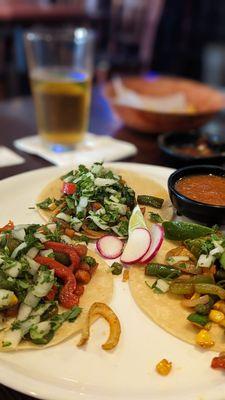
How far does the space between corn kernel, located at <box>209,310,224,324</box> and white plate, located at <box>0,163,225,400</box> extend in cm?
15

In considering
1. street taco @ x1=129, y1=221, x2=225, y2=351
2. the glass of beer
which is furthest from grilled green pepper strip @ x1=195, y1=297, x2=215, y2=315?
the glass of beer

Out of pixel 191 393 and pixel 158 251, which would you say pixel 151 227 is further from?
pixel 191 393

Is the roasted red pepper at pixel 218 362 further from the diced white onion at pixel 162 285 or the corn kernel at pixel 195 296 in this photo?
the diced white onion at pixel 162 285

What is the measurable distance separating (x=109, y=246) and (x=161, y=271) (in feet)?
0.99

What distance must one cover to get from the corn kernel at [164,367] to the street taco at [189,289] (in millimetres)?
145

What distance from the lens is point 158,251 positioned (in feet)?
6.50

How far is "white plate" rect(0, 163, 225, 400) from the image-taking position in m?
1.26

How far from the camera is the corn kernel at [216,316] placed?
1.57 metres

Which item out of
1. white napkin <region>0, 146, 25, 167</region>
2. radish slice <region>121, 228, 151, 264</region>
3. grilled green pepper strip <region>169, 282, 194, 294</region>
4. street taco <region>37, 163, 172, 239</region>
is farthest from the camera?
white napkin <region>0, 146, 25, 167</region>

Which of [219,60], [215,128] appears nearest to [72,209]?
[215,128]

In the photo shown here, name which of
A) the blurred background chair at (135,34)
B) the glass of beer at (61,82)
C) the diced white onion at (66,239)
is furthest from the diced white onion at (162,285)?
the blurred background chair at (135,34)

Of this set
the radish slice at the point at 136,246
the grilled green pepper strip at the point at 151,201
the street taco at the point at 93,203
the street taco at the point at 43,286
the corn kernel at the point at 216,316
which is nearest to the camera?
the street taco at the point at 43,286

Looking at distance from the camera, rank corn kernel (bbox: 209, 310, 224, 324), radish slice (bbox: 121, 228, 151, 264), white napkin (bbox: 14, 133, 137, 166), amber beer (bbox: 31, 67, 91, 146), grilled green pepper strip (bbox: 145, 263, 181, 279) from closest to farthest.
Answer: corn kernel (bbox: 209, 310, 224, 324) → grilled green pepper strip (bbox: 145, 263, 181, 279) → radish slice (bbox: 121, 228, 151, 264) → white napkin (bbox: 14, 133, 137, 166) → amber beer (bbox: 31, 67, 91, 146)

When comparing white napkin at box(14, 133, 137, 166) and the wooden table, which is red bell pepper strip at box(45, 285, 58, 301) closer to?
the wooden table
